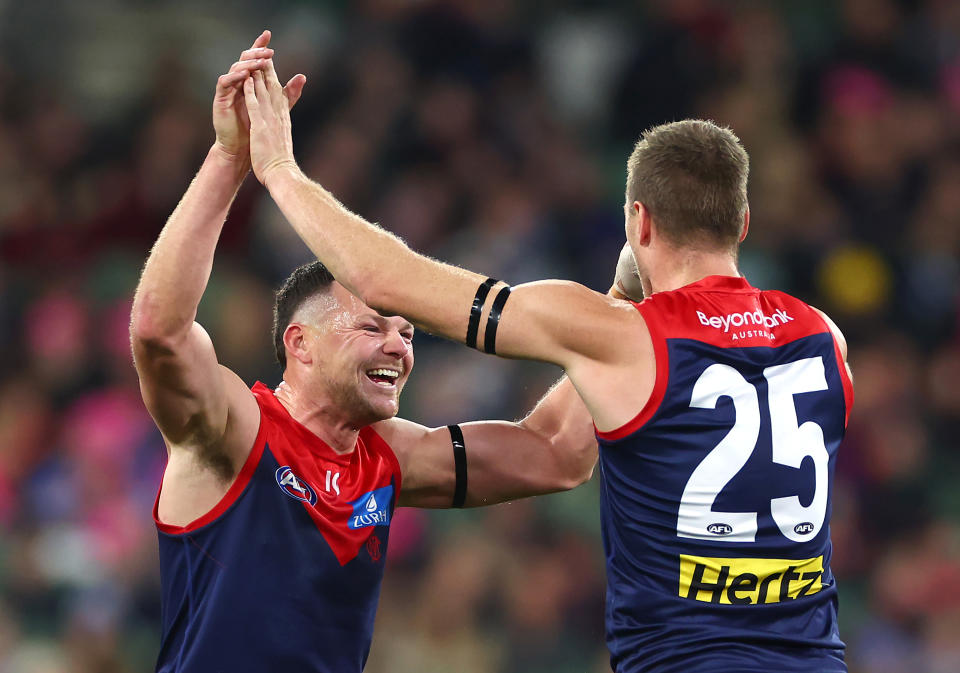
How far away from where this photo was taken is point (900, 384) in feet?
29.5

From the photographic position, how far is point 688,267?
366 centimetres

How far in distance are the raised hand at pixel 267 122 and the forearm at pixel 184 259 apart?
0.48 feet

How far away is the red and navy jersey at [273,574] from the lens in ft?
12.8

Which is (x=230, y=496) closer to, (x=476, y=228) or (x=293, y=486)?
(x=293, y=486)

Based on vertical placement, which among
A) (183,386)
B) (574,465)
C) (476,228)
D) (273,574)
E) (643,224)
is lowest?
(273,574)

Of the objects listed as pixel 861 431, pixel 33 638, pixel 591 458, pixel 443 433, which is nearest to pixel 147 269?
pixel 443 433

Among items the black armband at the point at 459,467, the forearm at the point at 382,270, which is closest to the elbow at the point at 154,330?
the forearm at the point at 382,270

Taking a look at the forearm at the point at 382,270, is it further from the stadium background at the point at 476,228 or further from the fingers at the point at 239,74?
the stadium background at the point at 476,228

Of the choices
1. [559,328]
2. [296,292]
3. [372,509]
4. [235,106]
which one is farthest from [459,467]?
[235,106]

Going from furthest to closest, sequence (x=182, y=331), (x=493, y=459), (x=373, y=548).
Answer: (x=493, y=459)
(x=373, y=548)
(x=182, y=331)

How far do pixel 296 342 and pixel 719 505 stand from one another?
1823mm

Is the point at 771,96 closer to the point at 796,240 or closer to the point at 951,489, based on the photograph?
the point at 796,240

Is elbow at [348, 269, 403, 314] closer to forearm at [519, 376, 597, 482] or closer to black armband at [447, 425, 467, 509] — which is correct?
black armband at [447, 425, 467, 509]

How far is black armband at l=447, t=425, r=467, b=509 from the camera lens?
463cm
